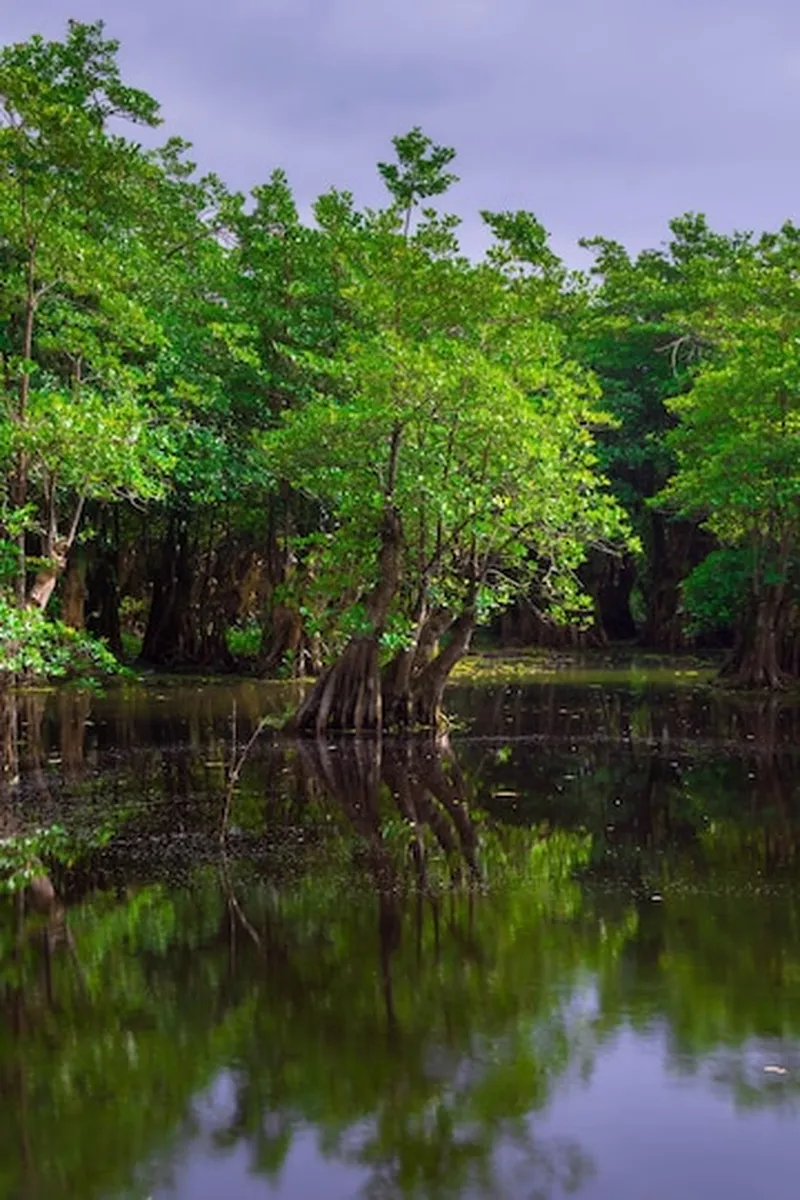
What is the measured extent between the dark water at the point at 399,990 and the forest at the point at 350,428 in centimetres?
371

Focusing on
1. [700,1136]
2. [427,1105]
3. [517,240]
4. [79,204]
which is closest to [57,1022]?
[427,1105]

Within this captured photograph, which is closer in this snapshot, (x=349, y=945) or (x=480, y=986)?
(x=480, y=986)

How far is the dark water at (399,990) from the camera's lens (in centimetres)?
526

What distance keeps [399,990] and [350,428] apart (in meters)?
12.0

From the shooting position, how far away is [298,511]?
3123 centimetres

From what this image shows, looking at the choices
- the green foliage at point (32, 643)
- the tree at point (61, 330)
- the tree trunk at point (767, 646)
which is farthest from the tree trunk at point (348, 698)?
the tree trunk at point (767, 646)

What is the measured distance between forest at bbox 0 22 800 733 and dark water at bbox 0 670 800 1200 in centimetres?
371

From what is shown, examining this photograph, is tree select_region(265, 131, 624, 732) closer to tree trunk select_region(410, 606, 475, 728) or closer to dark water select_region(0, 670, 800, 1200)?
tree trunk select_region(410, 606, 475, 728)

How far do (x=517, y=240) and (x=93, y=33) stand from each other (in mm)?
11415

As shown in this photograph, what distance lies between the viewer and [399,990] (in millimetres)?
7203

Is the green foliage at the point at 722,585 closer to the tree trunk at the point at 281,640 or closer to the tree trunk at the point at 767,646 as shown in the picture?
the tree trunk at the point at 767,646

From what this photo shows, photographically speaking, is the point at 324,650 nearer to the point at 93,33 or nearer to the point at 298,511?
the point at 298,511

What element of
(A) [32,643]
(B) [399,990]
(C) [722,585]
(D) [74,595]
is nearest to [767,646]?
(C) [722,585]

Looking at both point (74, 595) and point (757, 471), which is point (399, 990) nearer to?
point (757, 471)
